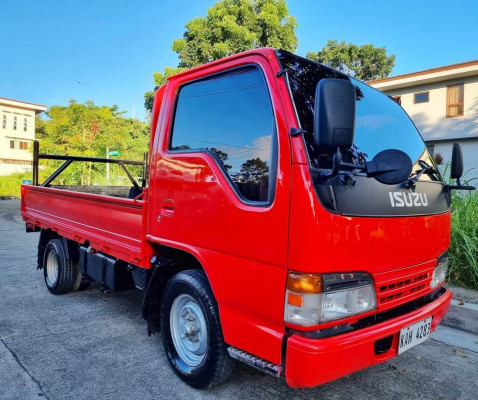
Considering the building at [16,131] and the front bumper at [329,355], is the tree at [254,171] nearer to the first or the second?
the front bumper at [329,355]

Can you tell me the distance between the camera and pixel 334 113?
1.77m

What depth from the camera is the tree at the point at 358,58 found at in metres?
30.9

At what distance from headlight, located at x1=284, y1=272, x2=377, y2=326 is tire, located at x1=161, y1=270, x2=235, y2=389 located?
66 centimetres

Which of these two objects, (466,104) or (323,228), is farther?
(466,104)

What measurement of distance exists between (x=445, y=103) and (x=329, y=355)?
18306mm

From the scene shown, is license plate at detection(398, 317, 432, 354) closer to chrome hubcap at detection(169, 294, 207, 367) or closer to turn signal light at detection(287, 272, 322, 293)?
turn signal light at detection(287, 272, 322, 293)

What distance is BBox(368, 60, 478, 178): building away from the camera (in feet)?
53.2

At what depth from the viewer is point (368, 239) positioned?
204 centimetres

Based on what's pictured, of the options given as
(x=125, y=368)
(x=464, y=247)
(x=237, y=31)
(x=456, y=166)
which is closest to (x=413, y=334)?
(x=456, y=166)

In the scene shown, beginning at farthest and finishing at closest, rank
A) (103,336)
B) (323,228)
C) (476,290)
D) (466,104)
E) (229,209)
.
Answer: (466,104)
(476,290)
(103,336)
(229,209)
(323,228)

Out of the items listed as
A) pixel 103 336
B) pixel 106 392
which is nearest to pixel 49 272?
pixel 103 336

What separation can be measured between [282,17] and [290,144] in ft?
66.8

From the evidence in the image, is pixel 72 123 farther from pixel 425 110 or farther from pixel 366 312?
pixel 366 312

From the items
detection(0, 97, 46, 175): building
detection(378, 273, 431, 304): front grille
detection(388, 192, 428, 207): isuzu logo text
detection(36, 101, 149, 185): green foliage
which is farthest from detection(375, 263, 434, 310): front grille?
detection(0, 97, 46, 175): building
